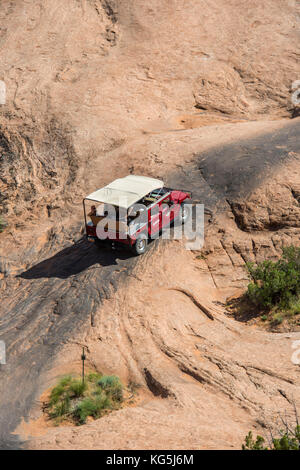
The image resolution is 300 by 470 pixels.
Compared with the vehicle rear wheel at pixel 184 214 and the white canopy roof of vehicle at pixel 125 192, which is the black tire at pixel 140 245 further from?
the vehicle rear wheel at pixel 184 214

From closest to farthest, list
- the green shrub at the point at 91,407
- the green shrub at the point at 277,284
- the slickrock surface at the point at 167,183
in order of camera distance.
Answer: the green shrub at the point at 91,407, the slickrock surface at the point at 167,183, the green shrub at the point at 277,284

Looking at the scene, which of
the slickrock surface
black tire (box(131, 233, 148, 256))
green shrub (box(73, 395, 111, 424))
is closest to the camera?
green shrub (box(73, 395, 111, 424))

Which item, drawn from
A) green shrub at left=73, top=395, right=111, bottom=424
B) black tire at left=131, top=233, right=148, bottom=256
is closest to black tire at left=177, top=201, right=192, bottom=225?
black tire at left=131, top=233, right=148, bottom=256

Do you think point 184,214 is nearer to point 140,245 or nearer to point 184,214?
point 184,214

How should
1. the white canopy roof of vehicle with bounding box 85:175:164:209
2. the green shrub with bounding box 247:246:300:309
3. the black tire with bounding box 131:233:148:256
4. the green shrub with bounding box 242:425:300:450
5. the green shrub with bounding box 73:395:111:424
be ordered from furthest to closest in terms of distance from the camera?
the black tire with bounding box 131:233:148:256
the white canopy roof of vehicle with bounding box 85:175:164:209
the green shrub with bounding box 247:246:300:309
the green shrub with bounding box 73:395:111:424
the green shrub with bounding box 242:425:300:450

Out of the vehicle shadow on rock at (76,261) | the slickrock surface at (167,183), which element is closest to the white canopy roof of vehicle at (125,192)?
the vehicle shadow on rock at (76,261)

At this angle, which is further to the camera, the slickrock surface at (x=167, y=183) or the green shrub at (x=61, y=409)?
the slickrock surface at (x=167, y=183)

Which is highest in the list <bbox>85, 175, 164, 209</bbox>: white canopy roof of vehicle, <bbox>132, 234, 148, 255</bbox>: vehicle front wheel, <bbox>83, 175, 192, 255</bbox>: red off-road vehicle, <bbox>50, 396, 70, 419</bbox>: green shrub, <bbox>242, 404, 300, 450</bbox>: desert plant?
<bbox>85, 175, 164, 209</bbox>: white canopy roof of vehicle

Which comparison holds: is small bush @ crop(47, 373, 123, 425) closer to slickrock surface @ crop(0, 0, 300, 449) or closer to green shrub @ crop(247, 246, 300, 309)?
slickrock surface @ crop(0, 0, 300, 449)
